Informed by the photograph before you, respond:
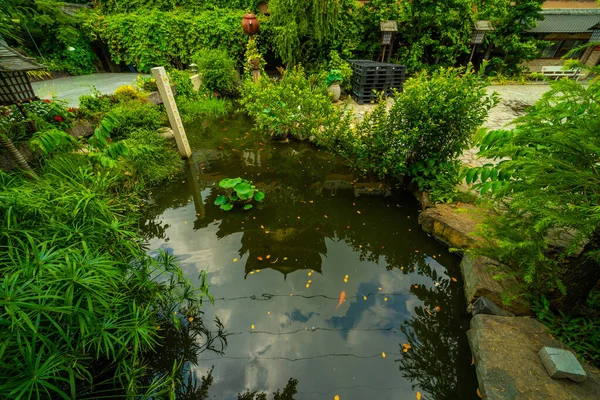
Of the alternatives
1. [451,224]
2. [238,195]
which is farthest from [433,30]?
[238,195]

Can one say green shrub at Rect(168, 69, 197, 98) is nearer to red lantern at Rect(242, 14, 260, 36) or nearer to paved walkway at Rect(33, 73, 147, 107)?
paved walkway at Rect(33, 73, 147, 107)

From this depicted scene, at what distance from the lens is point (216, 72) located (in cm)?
1184

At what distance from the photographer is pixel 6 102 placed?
4223mm

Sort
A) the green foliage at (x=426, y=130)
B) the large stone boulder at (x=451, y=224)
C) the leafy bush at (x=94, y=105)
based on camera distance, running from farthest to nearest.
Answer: the leafy bush at (x=94, y=105) < the green foliage at (x=426, y=130) < the large stone boulder at (x=451, y=224)

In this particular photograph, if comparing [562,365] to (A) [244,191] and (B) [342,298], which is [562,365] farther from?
(A) [244,191]

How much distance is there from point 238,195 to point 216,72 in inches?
345

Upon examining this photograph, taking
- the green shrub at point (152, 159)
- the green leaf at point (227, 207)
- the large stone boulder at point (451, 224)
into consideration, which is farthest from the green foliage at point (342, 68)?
the green leaf at point (227, 207)

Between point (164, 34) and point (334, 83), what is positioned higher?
point (164, 34)

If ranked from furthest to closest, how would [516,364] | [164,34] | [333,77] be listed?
[164,34]
[333,77]
[516,364]

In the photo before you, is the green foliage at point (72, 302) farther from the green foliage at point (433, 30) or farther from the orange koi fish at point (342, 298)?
the green foliage at point (433, 30)

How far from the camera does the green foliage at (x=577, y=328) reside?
296cm

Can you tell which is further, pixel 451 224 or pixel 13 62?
pixel 451 224

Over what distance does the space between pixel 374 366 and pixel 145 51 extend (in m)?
16.6

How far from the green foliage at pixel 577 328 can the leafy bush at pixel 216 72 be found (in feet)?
43.0
